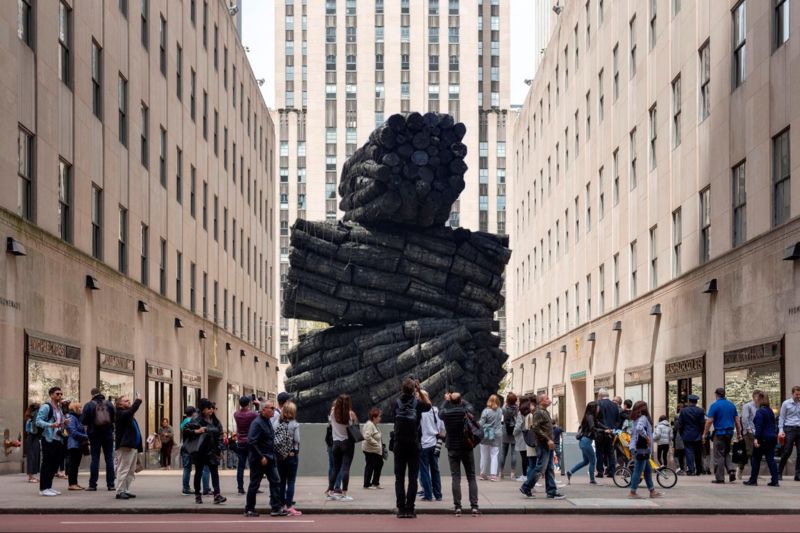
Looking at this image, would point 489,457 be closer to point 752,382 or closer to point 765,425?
point 765,425

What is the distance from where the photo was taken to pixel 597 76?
44.6m

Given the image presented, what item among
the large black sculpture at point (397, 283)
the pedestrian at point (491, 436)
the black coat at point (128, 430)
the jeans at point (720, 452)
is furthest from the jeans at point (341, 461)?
the large black sculpture at point (397, 283)

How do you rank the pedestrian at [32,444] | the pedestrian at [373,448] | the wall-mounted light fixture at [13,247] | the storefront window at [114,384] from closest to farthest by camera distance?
1. the pedestrian at [373,448]
2. the pedestrian at [32,444]
3. the wall-mounted light fixture at [13,247]
4. the storefront window at [114,384]

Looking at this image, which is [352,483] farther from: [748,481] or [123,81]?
[123,81]

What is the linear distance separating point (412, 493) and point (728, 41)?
17.1m

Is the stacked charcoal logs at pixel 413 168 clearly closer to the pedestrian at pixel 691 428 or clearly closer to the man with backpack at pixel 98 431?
the pedestrian at pixel 691 428

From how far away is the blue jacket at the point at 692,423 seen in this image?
2303 centimetres

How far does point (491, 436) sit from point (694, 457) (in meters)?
4.91

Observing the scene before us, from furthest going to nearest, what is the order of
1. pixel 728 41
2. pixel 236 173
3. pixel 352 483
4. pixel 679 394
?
pixel 236 173
pixel 679 394
pixel 728 41
pixel 352 483

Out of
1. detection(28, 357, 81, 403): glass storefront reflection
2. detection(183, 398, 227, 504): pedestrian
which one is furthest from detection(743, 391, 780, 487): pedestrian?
detection(28, 357, 81, 403): glass storefront reflection

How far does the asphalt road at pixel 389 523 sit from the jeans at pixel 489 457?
7334mm

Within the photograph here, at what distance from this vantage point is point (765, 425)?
20.3 meters

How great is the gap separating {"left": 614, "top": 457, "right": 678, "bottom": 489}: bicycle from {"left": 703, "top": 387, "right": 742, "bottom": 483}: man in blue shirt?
6.10 feet

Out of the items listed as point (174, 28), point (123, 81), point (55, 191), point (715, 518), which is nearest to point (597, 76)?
point (174, 28)
